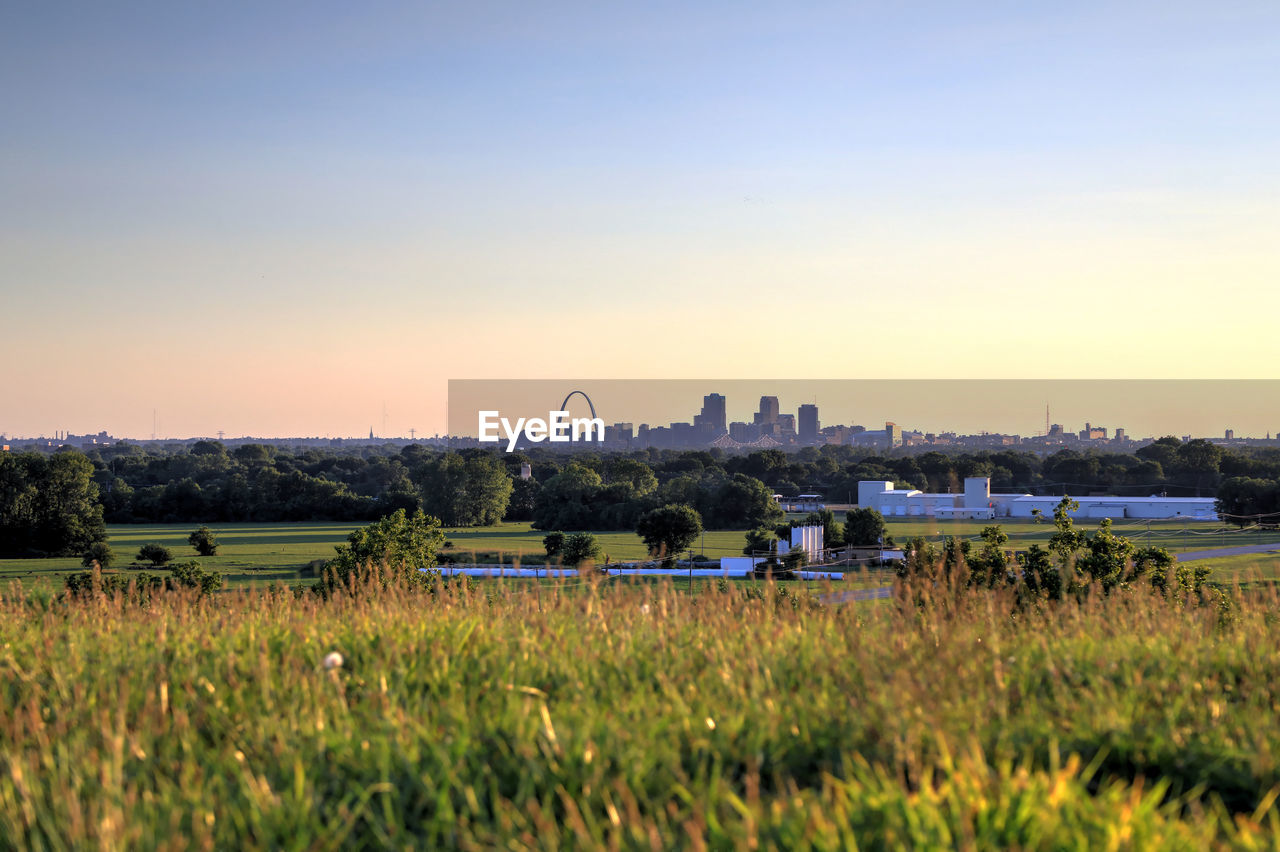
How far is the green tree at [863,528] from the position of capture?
60469 mm

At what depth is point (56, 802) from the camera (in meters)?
3.55

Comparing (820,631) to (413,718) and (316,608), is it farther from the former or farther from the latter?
(316,608)

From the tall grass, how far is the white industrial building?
81.4m

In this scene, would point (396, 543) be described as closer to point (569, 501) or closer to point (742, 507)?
point (742, 507)

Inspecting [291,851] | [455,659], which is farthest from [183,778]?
[455,659]

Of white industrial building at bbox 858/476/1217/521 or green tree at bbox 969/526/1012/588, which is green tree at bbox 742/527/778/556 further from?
green tree at bbox 969/526/1012/588

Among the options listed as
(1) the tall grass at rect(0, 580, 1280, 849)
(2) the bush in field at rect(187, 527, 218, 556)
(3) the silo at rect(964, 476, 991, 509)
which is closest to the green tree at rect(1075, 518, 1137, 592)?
(1) the tall grass at rect(0, 580, 1280, 849)

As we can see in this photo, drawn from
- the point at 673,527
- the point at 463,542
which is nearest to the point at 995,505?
the point at 673,527

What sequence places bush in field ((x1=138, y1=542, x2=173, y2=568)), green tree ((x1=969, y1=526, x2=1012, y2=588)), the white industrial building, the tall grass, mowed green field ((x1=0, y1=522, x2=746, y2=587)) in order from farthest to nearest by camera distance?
the white industrial building, bush in field ((x1=138, y1=542, x2=173, y2=568)), mowed green field ((x1=0, y1=522, x2=746, y2=587)), green tree ((x1=969, y1=526, x2=1012, y2=588)), the tall grass

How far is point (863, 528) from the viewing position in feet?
201

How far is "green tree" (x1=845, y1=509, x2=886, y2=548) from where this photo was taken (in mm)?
60469

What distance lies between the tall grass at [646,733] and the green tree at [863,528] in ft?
182

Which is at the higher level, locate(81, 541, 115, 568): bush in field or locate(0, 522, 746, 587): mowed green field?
locate(81, 541, 115, 568): bush in field

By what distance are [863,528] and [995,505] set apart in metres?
33.0
